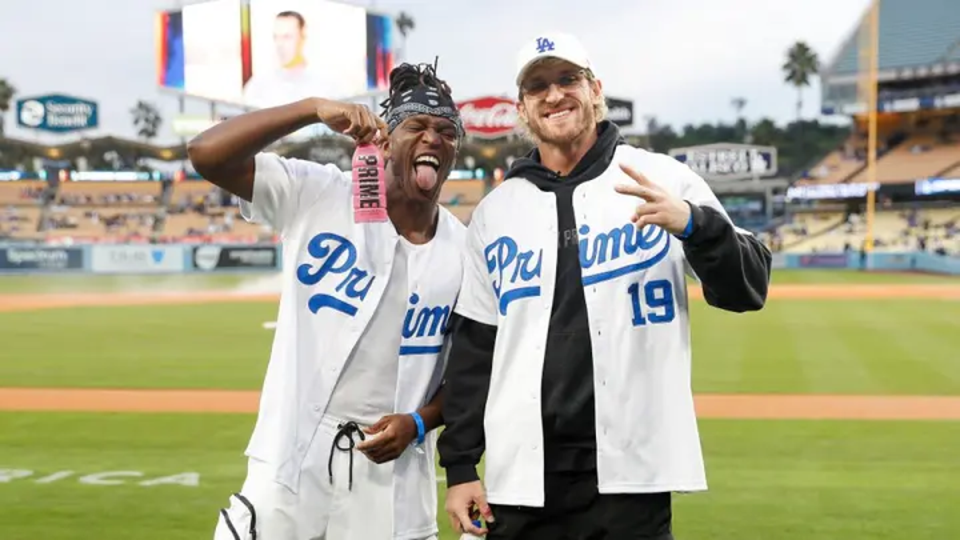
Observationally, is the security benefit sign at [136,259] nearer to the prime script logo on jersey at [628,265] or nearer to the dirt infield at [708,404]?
the dirt infield at [708,404]

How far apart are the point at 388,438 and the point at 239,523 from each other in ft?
1.94

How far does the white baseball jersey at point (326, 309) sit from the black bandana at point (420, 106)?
32 centimetres

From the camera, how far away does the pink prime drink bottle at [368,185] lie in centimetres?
310

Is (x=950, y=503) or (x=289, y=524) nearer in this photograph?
(x=289, y=524)

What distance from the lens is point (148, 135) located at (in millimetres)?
110250

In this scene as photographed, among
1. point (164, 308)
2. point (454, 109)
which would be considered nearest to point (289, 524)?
point (454, 109)

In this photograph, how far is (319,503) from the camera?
10.3 feet

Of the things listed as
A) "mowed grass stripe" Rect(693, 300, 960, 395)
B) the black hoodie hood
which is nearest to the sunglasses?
the black hoodie hood

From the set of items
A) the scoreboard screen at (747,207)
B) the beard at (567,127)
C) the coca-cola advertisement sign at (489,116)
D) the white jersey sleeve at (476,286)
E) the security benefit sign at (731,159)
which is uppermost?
the coca-cola advertisement sign at (489,116)

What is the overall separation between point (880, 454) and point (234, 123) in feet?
23.9

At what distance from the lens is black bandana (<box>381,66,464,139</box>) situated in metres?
3.41

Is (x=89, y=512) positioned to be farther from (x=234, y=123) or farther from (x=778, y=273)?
(x=778, y=273)

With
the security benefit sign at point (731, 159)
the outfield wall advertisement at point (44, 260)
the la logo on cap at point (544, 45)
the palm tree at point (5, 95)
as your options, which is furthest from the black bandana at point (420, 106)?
the palm tree at point (5, 95)

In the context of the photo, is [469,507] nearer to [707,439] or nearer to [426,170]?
[426,170]
